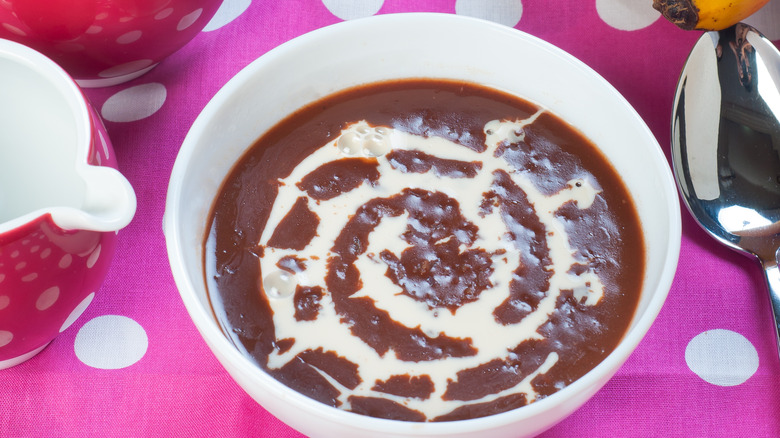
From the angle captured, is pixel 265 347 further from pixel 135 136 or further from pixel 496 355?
pixel 135 136

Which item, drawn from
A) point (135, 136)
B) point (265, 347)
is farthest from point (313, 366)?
point (135, 136)

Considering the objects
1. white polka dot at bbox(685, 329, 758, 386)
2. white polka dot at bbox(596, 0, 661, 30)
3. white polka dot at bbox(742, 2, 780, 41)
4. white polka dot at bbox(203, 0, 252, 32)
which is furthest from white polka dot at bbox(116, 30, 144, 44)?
white polka dot at bbox(742, 2, 780, 41)

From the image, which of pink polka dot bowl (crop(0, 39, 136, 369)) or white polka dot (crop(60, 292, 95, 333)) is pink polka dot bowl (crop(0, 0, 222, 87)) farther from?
white polka dot (crop(60, 292, 95, 333))

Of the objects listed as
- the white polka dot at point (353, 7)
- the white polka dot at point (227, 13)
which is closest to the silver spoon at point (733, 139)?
the white polka dot at point (353, 7)

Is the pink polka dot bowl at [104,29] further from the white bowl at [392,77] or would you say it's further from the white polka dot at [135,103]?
the white bowl at [392,77]

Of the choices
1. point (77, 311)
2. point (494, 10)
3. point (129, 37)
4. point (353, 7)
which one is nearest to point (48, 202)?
point (77, 311)

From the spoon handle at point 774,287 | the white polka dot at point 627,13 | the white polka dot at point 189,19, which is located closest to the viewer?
the spoon handle at point 774,287

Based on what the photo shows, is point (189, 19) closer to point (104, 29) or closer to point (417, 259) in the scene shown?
point (104, 29)
